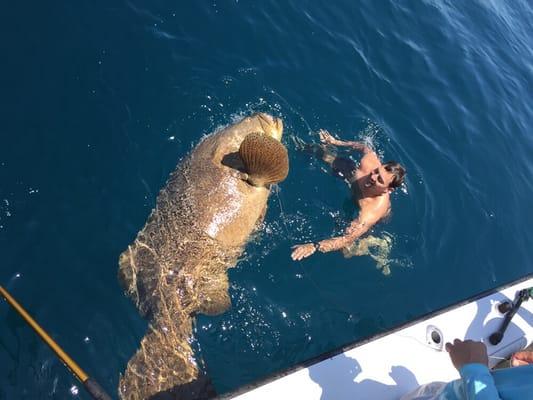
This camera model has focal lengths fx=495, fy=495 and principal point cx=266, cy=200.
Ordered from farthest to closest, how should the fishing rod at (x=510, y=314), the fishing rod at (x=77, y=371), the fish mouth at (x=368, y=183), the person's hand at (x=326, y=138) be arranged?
1. the person's hand at (x=326, y=138)
2. the fish mouth at (x=368, y=183)
3. the fishing rod at (x=510, y=314)
4. the fishing rod at (x=77, y=371)

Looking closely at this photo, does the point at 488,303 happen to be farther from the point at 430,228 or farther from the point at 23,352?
the point at 23,352

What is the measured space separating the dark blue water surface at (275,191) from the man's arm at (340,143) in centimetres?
21

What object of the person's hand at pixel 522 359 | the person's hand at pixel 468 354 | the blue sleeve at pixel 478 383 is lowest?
the person's hand at pixel 522 359

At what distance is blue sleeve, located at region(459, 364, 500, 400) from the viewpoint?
327 centimetres

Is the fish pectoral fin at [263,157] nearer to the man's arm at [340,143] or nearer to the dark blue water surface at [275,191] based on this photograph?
the dark blue water surface at [275,191]

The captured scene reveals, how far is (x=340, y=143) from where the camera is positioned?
8.48m

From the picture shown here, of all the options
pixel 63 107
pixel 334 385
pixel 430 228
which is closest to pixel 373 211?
pixel 430 228

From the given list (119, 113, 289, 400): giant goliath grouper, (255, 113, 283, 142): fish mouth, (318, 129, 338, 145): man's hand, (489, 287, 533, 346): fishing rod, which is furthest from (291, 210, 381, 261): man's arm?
(489, 287, 533, 346): fishing rod

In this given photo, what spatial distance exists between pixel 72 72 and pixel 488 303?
6.59m

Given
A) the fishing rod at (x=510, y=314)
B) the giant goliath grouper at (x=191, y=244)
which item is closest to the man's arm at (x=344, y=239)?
the giant goliath grouper at (x=191, y=244)

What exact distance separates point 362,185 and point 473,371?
470 centimetres

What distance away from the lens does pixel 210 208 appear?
6059mm

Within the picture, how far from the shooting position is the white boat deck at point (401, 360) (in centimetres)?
479

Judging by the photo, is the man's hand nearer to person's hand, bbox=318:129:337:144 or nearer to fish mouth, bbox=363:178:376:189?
person's hand, bbox=318:129:337:144
